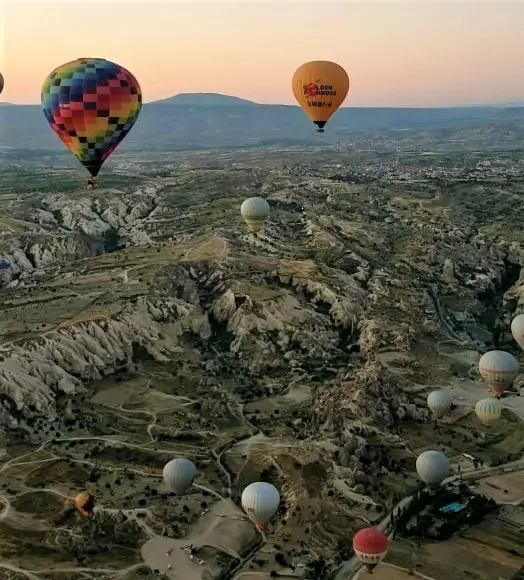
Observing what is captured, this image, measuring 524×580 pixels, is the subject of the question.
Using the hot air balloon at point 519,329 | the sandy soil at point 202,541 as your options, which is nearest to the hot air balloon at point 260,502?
the sandy soil at point 202,541

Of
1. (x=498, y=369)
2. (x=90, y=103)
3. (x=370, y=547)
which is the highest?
(x=90, y=103)

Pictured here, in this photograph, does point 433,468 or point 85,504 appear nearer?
point 85,504

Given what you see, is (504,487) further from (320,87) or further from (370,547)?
(320,87)

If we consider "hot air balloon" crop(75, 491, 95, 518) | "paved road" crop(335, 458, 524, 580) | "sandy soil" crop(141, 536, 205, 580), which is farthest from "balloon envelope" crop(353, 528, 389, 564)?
"hot air balloon" crop(75, 491, 95, 518)

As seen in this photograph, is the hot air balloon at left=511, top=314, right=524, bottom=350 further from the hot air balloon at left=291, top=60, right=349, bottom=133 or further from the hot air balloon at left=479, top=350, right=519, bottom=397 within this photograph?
the hot air balloon at left=291, top=60, right=349, bottom=133

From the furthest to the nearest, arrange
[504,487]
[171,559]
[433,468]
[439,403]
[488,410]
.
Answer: [439,403] < [488,410] < [504,487] < [433,468] < [171,559]

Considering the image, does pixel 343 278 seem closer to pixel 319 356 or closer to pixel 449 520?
pixel 319 356

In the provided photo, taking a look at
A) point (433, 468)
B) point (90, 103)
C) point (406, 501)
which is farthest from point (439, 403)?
point (90, 103)
